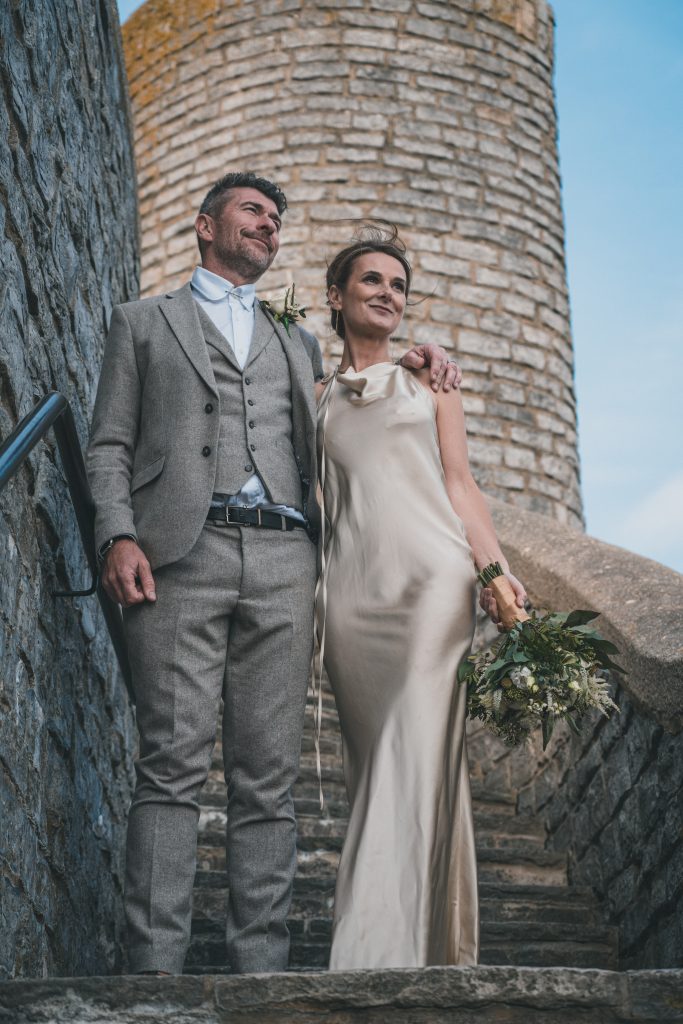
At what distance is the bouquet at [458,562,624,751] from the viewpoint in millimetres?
2348

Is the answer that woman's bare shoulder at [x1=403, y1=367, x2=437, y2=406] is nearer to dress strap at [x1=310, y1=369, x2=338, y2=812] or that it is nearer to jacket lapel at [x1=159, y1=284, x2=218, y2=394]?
dress strap at [x1=310, y1=369, x2=338, y2=812]

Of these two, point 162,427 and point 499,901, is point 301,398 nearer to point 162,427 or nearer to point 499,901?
point 162,427

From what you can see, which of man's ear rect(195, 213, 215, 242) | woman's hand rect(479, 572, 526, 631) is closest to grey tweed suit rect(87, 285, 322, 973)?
man's ear rect(195, 213, 215, 242)

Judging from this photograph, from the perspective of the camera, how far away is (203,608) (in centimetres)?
247

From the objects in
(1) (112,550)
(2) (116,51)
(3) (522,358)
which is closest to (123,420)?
(1) (112,550)

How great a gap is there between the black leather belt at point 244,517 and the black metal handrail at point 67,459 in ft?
1.10

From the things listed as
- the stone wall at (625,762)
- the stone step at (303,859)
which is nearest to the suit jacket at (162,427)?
the stone wall at (625,762)

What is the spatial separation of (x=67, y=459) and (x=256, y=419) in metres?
0.44

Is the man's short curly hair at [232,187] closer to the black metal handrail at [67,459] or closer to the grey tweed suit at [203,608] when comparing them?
the grey tweed suit at [203,608]

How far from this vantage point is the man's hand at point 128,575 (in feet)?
8.00

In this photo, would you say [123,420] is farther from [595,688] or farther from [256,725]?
[595,688]

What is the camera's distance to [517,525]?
493 centimetres

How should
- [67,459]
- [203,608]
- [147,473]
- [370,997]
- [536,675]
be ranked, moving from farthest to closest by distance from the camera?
[67,459] < [147,473] < [203,608] < [536,675] < [370,997]

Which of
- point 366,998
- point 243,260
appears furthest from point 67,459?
point 366,998
